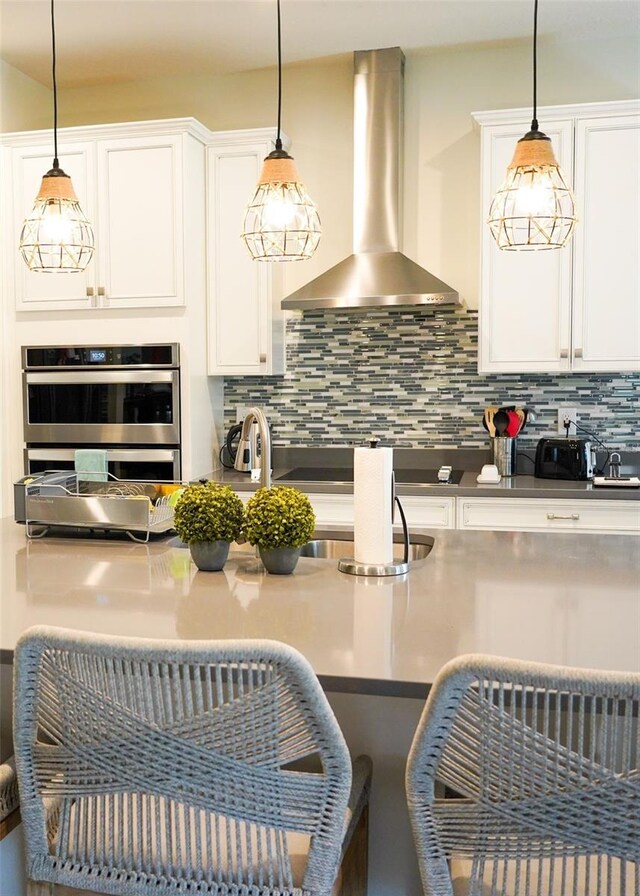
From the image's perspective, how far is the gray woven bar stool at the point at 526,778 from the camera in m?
1.08

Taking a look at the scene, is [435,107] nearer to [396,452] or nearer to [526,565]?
[396,452]

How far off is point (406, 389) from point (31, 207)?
1.95 metres

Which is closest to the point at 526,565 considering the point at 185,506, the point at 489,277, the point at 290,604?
the point at 290,604

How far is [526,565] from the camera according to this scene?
2059 millimetres

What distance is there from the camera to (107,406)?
3.86m

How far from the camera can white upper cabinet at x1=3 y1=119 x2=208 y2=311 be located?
148 inches

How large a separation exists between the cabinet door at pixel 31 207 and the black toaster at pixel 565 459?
2.16 meters

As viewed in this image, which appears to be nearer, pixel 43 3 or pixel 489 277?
pixel 43 3

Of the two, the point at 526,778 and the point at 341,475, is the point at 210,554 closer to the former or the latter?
the point at 526,778

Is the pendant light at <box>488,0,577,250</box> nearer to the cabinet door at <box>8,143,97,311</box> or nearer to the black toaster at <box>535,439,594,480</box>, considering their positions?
the black toaster at <box>535,439,594,480</box>

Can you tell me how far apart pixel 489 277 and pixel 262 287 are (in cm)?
104

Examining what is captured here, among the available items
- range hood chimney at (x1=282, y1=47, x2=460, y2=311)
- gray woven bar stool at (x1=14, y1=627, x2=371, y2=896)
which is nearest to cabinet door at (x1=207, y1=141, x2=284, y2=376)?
range hood chimney at (x1=282, y1=47, x2=460, y2=311)

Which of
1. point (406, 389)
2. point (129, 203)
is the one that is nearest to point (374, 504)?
point (406, 389)

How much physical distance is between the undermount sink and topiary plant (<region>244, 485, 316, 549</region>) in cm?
48
